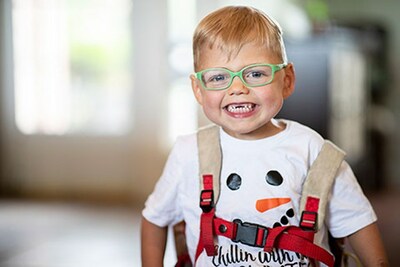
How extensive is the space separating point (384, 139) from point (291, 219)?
5075mm

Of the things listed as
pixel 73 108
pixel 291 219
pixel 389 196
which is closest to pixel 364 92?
pixel 389 196

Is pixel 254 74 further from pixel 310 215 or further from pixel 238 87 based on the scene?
pixel 310 215

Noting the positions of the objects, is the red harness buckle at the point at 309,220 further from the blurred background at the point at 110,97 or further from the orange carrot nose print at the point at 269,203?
the blurred background at the point at 110,97

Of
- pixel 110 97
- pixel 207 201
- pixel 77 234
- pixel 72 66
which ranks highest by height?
pixel 72 66

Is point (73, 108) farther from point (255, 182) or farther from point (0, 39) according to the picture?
point (255, 182)

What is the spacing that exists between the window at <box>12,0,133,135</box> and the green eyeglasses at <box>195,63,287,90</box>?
13.2 ft

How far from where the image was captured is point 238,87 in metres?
1.12

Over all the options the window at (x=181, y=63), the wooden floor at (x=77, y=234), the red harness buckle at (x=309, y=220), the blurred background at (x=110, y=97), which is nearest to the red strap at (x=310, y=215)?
the red harness buckle at (x=309, y=220)

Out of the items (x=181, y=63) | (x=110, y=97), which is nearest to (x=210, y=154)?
(x=181, y=63)

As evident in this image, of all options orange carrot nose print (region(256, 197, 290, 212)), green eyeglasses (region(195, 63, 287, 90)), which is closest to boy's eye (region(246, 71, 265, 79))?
green eyeglasses (region(195, 63, 287, 90))

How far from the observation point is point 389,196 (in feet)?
17.3

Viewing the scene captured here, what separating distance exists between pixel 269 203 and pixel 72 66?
14.1 ft

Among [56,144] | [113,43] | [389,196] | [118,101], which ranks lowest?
[389,196]

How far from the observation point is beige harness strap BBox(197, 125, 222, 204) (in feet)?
3.94
